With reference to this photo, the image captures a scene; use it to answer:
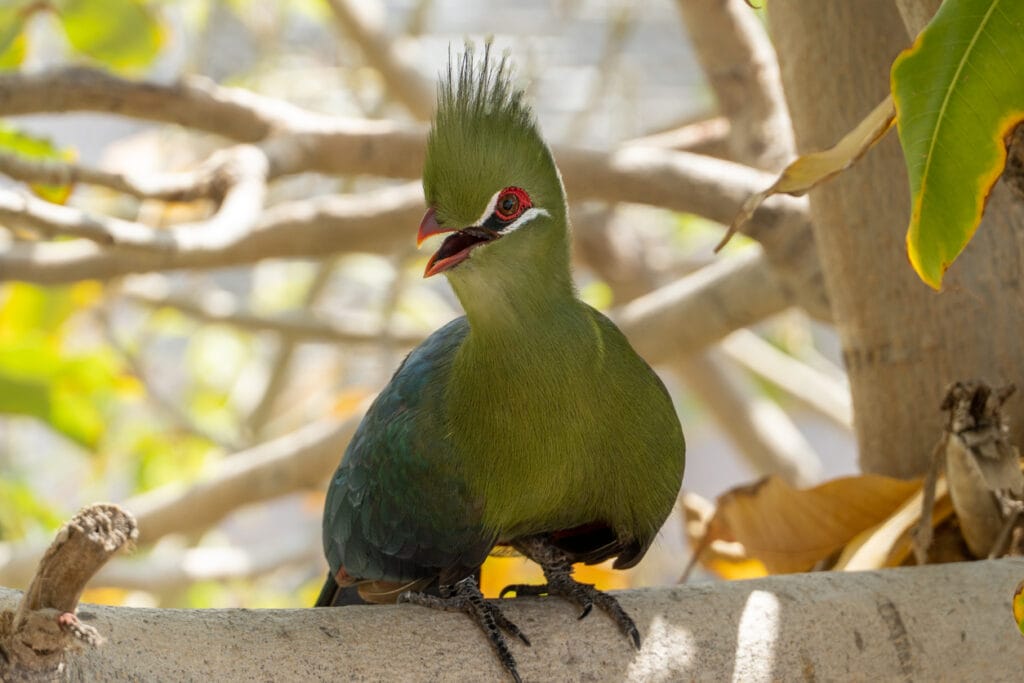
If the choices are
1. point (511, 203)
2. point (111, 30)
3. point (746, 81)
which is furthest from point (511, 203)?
point (111, 30)

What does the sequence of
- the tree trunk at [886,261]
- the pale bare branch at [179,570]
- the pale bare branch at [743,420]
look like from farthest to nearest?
the pale bare branch at [743,420]
the pale bare branch at [179,570]
the tree trunk at [886,261]

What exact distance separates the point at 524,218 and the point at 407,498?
1.22ft

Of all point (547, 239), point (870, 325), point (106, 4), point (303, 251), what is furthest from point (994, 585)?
point (106, 4)

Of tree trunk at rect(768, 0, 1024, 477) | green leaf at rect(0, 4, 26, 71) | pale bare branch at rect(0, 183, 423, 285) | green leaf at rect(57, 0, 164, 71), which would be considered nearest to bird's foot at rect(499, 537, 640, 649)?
tree trunk at rect(768, 0, 1024, 477)

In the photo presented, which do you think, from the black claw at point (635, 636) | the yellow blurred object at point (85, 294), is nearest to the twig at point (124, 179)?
the black claw at point (635, 636)

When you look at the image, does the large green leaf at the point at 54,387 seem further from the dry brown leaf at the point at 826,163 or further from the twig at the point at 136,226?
the dry brown leaf at the point at 826,163

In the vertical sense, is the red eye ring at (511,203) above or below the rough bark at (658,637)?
above

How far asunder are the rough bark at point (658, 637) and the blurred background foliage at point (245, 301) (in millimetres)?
393

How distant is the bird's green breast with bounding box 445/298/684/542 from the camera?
1.33 metres

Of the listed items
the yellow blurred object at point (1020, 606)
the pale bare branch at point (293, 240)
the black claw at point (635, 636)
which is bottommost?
the black claw at point (635, 636)

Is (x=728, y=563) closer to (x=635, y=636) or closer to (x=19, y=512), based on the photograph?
(x=635, y=636)

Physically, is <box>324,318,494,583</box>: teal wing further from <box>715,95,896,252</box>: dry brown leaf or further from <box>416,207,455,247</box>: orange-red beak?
<box>715,95,896,252</box>: dry brown leaf

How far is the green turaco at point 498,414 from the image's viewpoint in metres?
1.28

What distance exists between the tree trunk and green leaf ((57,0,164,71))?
4.65ft
